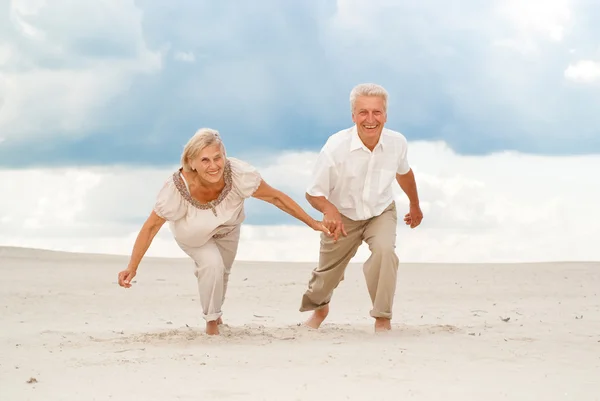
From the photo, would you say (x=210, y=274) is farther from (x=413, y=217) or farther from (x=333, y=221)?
(x=413, y=217)

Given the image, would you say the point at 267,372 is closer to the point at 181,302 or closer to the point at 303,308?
the point at 303,308

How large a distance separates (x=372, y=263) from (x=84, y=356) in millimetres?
2199

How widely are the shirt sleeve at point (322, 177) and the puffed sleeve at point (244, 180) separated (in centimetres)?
57

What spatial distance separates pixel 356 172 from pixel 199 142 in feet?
4.42

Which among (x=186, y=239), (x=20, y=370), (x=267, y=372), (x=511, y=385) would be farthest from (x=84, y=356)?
(x=511, y=385)

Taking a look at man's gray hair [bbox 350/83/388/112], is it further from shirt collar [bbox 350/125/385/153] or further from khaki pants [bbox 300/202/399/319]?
khaki pants [bbox 300/202/399/319]

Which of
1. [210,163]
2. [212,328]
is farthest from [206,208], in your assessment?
[212,328]

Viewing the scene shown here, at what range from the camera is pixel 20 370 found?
571 cm

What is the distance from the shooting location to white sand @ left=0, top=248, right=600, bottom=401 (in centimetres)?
480

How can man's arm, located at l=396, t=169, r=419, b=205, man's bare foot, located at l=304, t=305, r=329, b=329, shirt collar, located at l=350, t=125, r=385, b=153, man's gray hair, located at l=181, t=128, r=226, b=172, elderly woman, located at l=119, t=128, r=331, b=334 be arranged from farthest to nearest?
man's bare foot, located at l=304, t=305, r=329, b=329
man's arm, located at l=396, t=169, r=419, b=205
shirt collar, located at l=350, t=125, r=385, b=153
elderly woman, located at l=119, t=128, r=331, b=334
man's gray hair, located at l=181, t=128, r=226, b=172

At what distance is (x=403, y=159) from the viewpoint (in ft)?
23.3

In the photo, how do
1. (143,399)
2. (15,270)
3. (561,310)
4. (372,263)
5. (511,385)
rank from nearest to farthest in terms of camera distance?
(143,399) < (511,385) < (372,263) < (561,310) < (15,270)

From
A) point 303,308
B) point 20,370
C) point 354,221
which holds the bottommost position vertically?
point 20,370

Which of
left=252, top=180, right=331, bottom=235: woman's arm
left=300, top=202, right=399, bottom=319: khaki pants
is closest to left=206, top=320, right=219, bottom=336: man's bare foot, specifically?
left=300, top=202, right=399, bottom=319: khaki pants
